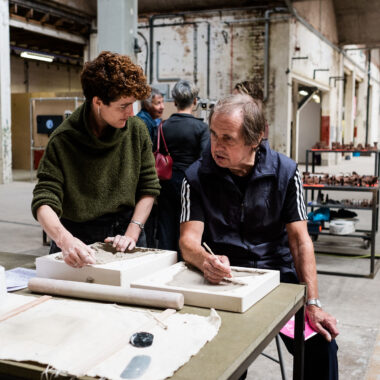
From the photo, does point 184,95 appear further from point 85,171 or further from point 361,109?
point 361,109

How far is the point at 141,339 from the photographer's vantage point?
1.14 m

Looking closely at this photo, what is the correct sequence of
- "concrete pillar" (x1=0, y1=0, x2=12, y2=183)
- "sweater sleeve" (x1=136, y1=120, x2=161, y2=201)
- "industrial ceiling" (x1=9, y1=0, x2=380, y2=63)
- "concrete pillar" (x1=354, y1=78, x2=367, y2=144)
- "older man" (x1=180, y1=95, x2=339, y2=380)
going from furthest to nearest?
"concrete pillar" (x1=354, y1=78, x2=367, y2=144) → "industrial ceiling" (x1=9, y1=0, x2=380, y2=63) → "concrete pillar" (x1=0, y1=0, x2=12, y2=183) → "sweater sleeve" (x1=136, y1=120, x2=161, y2=201) → "older man" (x1=180, y1=95, x2=339, y2=380)

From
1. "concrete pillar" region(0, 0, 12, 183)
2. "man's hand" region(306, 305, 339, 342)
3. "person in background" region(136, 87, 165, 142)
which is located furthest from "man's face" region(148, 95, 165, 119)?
"concrete pillar" region(0, 0, 12, 183)

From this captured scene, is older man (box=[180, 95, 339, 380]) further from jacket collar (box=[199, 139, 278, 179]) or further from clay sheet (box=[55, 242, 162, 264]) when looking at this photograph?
clay sheet (box=[55, 242, 162, 264])

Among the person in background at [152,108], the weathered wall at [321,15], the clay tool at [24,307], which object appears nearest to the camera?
the clay tool at [24,307]

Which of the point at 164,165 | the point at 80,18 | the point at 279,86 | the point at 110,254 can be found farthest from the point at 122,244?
the point at 80,18

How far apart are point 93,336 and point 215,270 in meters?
0.44

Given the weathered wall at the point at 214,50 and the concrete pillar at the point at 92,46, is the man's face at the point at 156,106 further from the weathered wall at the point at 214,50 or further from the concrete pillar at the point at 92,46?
the concrete pillar at the point at 92,46

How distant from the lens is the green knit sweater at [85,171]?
2.03m

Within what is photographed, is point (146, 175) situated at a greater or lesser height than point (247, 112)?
lesser

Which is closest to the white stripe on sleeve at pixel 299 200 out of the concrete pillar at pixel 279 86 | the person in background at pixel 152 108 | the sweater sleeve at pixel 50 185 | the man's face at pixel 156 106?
the sweater sleeve at pixel 50 185

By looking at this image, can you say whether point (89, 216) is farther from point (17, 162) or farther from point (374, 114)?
point (374, 114)

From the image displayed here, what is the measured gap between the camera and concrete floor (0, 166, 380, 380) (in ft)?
9.24

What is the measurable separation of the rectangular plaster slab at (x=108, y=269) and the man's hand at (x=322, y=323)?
532 millimetres
